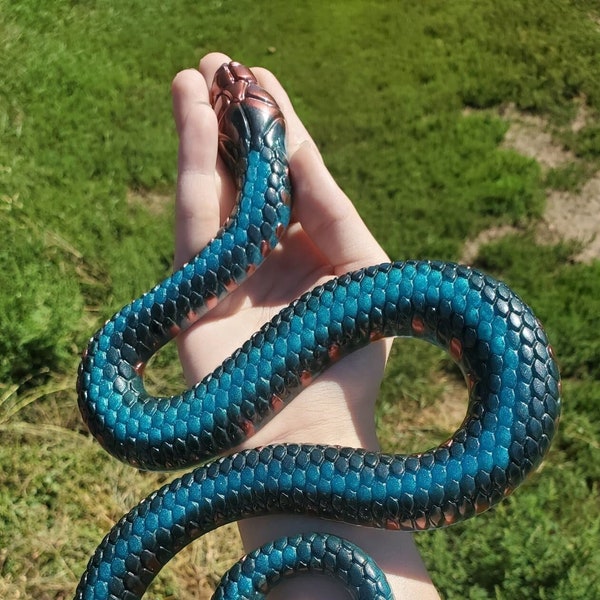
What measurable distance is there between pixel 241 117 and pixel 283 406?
3.51ft

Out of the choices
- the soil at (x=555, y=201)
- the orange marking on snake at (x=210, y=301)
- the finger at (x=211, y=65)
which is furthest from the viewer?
the soil at (x=555, y=201)

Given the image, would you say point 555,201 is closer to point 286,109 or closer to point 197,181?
point 286,109

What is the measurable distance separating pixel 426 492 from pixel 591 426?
167 cm

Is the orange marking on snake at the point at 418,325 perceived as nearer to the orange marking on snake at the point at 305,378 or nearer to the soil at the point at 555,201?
the orange marking on snake at the point at 305,378

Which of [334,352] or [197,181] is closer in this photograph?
[334,352]

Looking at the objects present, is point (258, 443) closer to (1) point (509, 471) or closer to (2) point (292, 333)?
(2) point (292, 333)

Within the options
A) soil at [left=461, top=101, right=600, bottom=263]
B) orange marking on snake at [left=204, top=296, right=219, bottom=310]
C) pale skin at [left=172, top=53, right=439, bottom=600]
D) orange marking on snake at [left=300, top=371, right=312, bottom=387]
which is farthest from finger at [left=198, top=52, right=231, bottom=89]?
soil at [left=461, top=101, right=600, bottom=263]

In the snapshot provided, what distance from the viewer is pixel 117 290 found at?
13.1 feet

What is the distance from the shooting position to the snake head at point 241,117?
9.09 ft

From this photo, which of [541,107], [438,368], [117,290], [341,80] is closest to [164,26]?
[341,80]

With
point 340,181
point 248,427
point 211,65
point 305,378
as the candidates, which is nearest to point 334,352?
point 305,378

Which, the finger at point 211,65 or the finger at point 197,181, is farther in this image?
the finger at point 211,65

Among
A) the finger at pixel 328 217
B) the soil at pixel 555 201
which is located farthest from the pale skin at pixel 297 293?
the soil at pixel 555 201

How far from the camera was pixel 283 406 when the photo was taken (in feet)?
8.30
